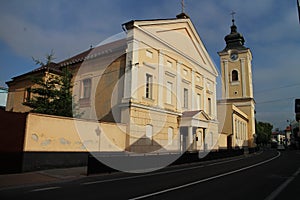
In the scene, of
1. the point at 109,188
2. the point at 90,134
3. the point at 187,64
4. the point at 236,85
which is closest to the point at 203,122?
the point at 187,64

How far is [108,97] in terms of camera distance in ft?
69.7

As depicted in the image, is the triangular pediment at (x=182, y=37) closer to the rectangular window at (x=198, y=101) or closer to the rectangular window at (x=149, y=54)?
the rectangular window at (x=149, y=54)

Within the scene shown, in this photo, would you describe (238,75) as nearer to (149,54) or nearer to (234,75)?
(234,75)

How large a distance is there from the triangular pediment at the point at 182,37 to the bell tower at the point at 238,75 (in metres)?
21.6

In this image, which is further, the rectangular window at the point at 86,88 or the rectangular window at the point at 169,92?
the rectangular window at the point at 169,92

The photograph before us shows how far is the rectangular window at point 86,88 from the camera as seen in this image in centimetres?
2362

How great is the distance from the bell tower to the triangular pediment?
21.6m

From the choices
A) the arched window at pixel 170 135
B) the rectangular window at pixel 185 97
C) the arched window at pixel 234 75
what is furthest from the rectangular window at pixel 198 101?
the arched window at pixel 234 75

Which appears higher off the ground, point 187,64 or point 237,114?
point 187,64

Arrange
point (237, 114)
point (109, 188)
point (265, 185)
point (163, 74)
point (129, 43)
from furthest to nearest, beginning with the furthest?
1. point (237, 114)
2. point (163, 74)
3. point (129, 43)
4. point (265, 185)
5. point (109, 188)

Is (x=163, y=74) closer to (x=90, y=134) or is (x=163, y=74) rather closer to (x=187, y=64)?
(x=187, y=64)

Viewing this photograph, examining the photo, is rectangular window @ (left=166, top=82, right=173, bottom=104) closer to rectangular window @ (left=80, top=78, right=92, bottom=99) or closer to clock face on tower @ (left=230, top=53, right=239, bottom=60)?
rectangular window @ (left=80, top=78, right=92, bottom=99)

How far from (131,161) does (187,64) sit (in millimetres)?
15637

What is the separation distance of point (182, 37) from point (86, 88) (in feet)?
36.6
